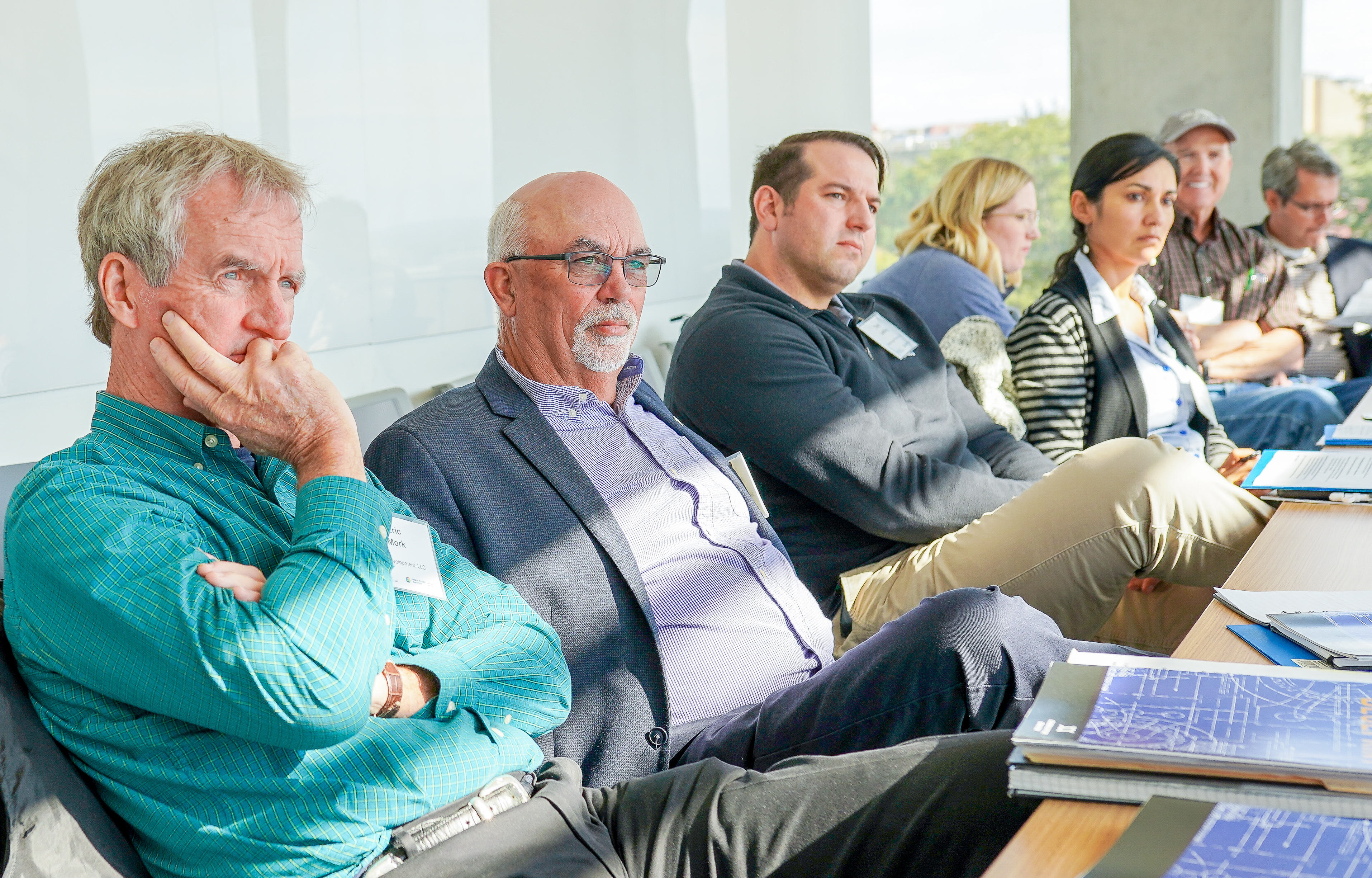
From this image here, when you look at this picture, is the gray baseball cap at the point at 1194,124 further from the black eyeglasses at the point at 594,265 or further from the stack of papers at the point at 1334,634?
the stack of papers at the point at 1334,634

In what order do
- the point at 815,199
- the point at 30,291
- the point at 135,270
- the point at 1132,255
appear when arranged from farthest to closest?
A: the point at 1132,255, the point at 815,199, the point at 30,291, the point at 135,270

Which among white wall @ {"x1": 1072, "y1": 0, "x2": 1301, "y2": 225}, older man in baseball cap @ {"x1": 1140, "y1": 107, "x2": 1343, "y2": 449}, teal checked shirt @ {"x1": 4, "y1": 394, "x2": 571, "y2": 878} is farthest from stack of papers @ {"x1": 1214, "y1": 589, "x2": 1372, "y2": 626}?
white wall @ {"x1": 1072, "y1": 0, "x2": 1301, "y2": 225}

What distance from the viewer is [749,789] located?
1.23 m

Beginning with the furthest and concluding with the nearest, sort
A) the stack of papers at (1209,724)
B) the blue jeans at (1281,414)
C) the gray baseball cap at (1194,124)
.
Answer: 1. the gray baseball cap at (1194,124)
2. the blue jeans at (1281,414)
3. the stack of papers at (1209,724)

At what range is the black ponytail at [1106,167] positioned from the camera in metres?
3.24

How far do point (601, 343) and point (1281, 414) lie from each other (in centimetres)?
305

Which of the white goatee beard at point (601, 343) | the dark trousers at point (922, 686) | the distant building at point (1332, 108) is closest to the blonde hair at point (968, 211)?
the white goatee beard at point (601, 343)

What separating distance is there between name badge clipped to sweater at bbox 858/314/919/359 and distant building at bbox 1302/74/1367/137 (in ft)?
19.9

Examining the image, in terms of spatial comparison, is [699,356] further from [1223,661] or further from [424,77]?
[424,77]

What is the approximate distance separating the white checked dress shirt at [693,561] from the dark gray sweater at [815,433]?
13.0 inches

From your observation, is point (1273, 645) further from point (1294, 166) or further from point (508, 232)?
point (1294, 166)

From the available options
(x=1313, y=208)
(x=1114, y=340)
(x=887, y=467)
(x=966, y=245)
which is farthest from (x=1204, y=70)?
(x=887, y=467)

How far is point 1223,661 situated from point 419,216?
9.44 feet

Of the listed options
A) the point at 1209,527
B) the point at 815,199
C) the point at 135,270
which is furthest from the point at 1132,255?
the point at 135,270
